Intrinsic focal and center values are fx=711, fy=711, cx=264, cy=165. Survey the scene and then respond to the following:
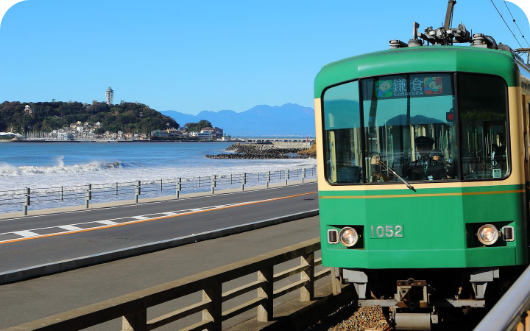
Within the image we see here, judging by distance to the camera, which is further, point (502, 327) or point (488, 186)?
point (488, 186)

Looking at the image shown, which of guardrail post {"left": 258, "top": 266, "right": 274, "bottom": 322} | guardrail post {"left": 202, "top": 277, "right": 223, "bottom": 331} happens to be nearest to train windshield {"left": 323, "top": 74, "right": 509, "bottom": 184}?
guardrail post {"left": 258, "top": 266, "right": 274, "bottom": 322}

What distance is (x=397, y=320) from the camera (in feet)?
26.0

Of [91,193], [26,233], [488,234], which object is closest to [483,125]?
[488,234]

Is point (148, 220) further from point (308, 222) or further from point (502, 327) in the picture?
point (502, 327)

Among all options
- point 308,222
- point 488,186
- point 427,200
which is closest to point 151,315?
point 427,200

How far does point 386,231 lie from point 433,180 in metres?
0.78

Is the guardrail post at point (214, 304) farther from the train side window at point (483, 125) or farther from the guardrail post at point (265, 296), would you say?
the train side window at point (483, 125)

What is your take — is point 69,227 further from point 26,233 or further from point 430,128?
point 430,128

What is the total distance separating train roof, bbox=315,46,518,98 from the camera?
797 centimetres

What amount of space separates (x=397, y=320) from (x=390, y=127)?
2.16m

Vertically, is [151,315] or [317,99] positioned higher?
[317,99]

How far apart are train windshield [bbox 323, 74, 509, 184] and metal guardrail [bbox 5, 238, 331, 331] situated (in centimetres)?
170

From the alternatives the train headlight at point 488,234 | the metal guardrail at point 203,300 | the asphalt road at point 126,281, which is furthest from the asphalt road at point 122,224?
the train headlight at point 488,234

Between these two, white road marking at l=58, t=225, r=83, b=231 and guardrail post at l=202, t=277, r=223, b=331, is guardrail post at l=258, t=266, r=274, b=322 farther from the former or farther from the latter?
white road marking at l=58, t=225, r=83, b=231
